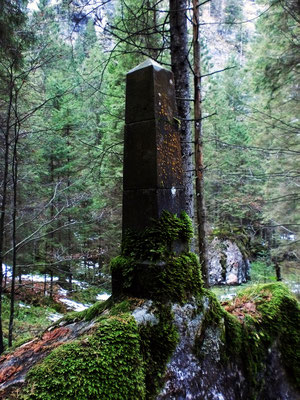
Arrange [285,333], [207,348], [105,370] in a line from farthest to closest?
1. [285,333]
2. [207,348]
3. [105,370]

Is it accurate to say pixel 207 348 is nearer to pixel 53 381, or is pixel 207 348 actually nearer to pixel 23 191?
pixel 53 381

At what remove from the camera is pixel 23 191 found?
11172mm

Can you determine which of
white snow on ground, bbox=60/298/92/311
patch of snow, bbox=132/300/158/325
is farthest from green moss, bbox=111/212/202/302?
white snow on ground, bbox=60/298/92/311

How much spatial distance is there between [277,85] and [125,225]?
820 centimetres

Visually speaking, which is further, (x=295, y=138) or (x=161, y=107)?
(x=295, y=138)

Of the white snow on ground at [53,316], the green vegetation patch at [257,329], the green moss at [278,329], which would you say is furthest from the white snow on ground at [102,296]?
the green moss at [278,329]

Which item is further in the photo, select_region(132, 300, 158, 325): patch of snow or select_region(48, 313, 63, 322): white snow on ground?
select_region(48, 313, 63, 322): white snow on ground

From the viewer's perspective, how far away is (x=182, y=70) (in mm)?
4648

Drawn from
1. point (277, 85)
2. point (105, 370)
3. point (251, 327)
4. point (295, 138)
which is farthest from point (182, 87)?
point (295, 138)

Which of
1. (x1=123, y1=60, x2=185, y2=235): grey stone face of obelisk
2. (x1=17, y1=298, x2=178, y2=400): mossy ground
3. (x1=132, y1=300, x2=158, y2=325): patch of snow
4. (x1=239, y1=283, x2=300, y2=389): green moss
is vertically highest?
(x1=123, y1=60, x2=185, y2=235): grey stone face of obelisk

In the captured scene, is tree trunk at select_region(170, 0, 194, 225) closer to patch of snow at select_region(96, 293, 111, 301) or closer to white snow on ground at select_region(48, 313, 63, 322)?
white snow on ground at select_region(48, 313, 63, 322)

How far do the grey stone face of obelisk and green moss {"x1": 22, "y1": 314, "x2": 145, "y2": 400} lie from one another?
2.96 ft

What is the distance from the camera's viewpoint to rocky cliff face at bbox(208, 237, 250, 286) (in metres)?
14.4

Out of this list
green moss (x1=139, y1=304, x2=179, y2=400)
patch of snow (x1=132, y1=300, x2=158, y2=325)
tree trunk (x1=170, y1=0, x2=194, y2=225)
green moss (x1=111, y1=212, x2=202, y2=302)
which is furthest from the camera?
tree trunk (x1=170, y1=0, x2=194, y2=225)
